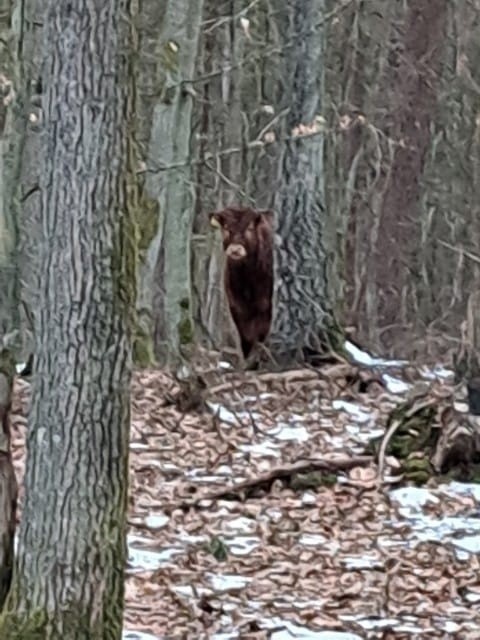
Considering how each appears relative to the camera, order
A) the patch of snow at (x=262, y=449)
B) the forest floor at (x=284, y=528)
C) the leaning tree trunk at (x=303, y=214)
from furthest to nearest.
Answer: the leaning tree trunk at (x=303, y=214) → the patch of snow at (x=262, y=449) → the forest floor at (x=284, y=528)

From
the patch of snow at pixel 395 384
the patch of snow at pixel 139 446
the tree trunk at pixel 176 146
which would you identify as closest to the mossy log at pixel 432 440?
the patch of snow at pixel 139 446

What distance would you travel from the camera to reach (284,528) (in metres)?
8.70

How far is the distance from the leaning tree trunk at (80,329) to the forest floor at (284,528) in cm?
111

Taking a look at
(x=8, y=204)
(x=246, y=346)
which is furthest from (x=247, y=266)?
(x=8, y=204)

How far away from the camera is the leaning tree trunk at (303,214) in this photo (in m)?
13.0

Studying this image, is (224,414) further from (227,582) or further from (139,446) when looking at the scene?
(227,582)

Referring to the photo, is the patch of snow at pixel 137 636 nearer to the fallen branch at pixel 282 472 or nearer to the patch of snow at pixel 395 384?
the fallen branch at pixel 282 472

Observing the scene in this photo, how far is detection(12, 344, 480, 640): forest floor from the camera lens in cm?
727

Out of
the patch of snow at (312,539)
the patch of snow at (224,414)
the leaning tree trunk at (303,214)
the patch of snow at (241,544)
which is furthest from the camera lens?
the leaning tree trunk at (303,214)

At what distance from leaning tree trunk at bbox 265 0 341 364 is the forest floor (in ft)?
3.32

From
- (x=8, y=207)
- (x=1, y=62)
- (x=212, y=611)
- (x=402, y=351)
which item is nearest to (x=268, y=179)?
(x=402, y=351)

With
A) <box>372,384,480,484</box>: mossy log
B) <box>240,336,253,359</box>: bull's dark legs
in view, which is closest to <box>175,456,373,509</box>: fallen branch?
<box>372,384,480,484</box>: mossy log

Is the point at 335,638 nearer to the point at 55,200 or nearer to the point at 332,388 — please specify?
the point at 55,200

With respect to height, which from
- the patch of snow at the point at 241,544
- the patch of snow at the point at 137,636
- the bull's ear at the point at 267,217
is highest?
the bull's ear at the point at 267,217
